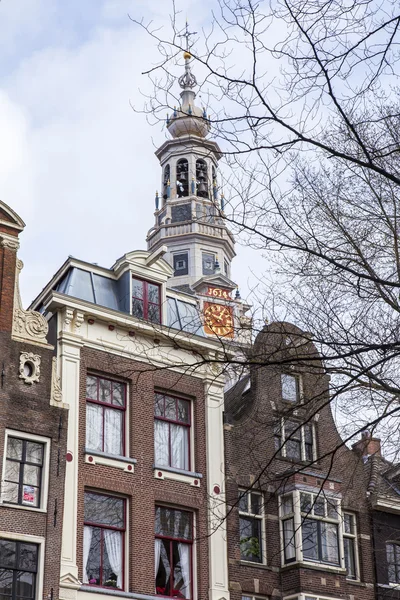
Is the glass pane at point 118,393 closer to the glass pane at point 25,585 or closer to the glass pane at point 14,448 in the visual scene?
the glass pane at point 14,448

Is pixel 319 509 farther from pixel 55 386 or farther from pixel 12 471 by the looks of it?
pixel 12 471

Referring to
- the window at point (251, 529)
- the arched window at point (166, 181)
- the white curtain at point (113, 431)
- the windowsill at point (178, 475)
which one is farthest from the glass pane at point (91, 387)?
the arched window at point (166, 181)

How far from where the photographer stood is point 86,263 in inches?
1059

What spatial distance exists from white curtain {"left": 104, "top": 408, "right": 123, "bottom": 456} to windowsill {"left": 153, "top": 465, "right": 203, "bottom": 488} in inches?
43.9

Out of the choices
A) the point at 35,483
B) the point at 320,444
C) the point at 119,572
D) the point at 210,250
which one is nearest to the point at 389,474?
the point at 320,444

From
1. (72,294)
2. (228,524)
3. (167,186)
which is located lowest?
(228,524)

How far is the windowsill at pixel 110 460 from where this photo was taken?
2391 cm

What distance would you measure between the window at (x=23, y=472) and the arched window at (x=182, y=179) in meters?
71.1

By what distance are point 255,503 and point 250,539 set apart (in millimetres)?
1040

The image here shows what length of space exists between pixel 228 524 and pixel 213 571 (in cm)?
129

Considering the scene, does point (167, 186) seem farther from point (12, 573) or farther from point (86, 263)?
point (12, 573)

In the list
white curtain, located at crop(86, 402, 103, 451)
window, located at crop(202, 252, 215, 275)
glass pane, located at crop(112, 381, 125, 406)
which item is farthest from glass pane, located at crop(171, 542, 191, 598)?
window, located at crop(202, 252, 215, 275)

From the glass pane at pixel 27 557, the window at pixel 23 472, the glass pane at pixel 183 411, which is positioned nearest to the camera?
the glass pane at pixel 27 557

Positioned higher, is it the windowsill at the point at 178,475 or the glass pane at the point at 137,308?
the glass pane at the point at 137,308
